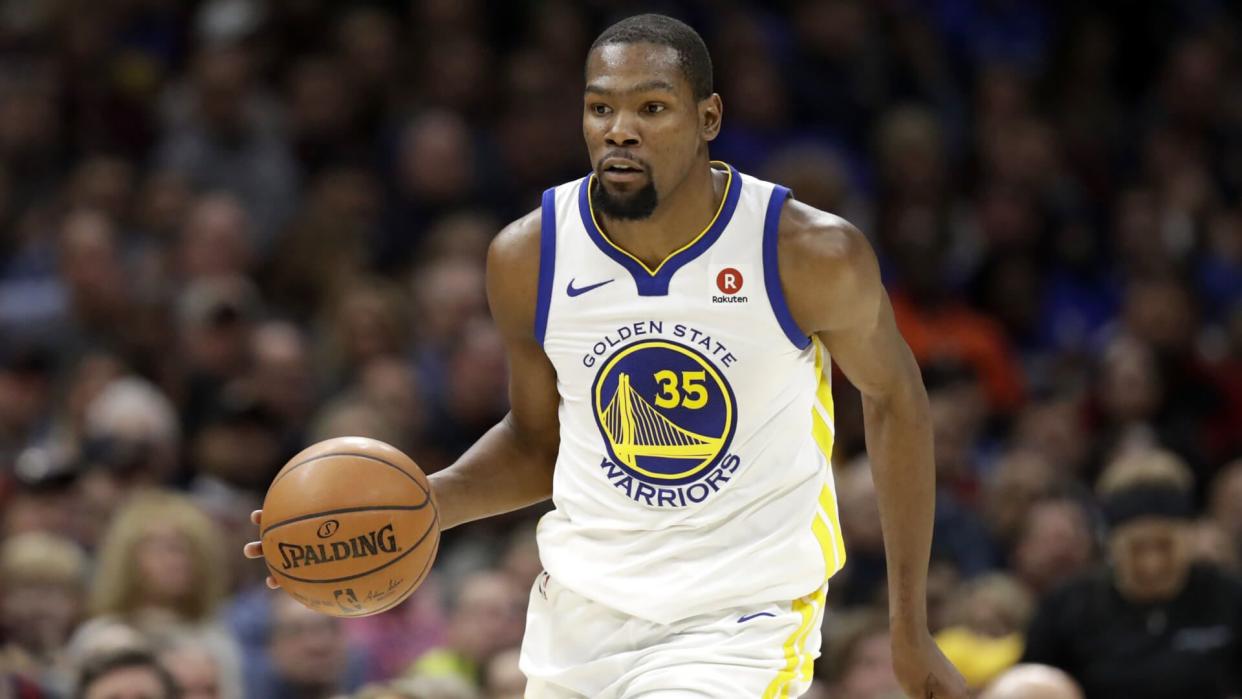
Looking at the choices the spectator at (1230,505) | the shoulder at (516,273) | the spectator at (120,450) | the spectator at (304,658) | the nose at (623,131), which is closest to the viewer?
the nose at (623,131)

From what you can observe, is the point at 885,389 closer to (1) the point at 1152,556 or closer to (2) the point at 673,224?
Result: (2) the point at 673,224

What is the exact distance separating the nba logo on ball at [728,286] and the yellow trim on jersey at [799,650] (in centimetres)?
75

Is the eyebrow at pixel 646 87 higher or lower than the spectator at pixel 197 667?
higher

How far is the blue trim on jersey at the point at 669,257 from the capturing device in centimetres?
445

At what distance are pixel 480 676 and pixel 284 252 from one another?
135 inches

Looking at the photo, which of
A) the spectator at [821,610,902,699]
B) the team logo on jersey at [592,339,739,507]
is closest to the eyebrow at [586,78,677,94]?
the team logo on jersey at [592,339,739,507]

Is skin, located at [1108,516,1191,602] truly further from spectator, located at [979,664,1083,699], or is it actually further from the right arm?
the right arm

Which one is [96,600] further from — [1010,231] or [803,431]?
[1010,231]

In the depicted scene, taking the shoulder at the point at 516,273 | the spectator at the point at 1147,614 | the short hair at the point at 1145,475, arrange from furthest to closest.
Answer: the short hair at the point at 1145,475, the spectator at the point at 1147,614, the shoulder at the point at 516,273

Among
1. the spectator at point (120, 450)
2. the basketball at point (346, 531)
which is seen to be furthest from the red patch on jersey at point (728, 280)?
the spectator at point (120, 450)

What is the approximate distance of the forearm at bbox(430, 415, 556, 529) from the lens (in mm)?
4790

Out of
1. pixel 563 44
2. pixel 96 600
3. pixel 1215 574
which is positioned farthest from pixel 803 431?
pixel 563 44

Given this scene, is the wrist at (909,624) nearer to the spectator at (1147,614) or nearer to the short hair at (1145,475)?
the spectator at (1147,614)

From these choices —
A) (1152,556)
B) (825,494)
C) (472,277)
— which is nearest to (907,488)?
(825,494)
